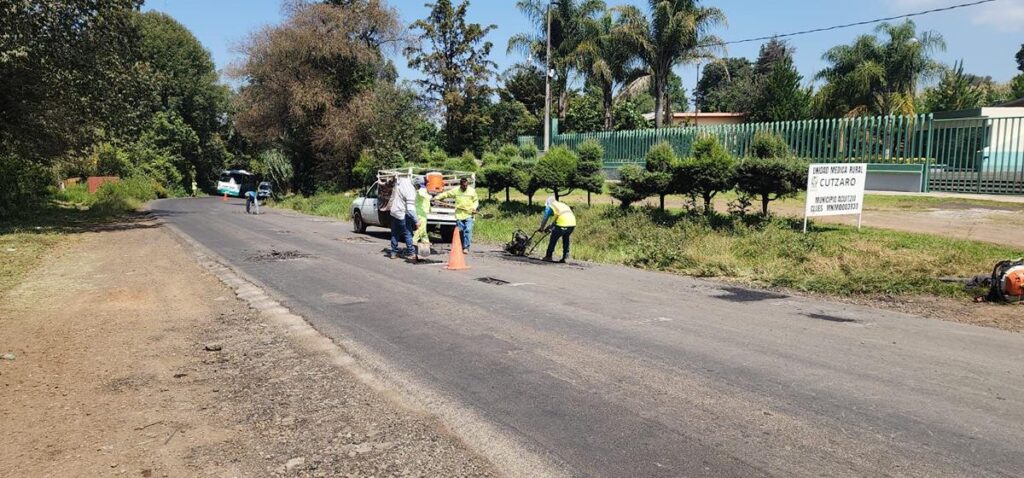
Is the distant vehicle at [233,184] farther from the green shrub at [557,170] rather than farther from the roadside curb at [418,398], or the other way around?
the roadside curb at [418,398]

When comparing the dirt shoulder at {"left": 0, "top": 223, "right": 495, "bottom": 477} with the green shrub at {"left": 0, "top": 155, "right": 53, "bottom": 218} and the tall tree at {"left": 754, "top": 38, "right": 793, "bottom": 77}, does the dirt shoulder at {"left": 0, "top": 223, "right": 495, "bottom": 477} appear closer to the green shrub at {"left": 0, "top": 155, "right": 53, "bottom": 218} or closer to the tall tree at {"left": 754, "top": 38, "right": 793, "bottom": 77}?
the green shrub at {"left": 0, "top": 155, "right": 53, "bottom": 218}

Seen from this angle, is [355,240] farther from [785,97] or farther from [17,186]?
[785,97]

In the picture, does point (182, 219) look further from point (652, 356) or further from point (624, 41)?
point (652, 356)

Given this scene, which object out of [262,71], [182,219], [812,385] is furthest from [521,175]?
[262,71]

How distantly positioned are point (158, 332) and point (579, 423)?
531 cm

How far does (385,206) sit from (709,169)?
8.31 m

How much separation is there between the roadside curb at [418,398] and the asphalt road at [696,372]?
0.10 metres

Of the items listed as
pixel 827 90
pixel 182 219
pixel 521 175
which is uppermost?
pixel 827 90

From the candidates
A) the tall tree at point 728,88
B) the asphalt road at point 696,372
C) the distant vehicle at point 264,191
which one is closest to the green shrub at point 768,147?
the asphalt road at point 696,372

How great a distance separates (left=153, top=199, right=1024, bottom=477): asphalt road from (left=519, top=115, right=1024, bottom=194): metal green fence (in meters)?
9.64

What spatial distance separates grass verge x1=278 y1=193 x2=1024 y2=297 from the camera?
419 inches

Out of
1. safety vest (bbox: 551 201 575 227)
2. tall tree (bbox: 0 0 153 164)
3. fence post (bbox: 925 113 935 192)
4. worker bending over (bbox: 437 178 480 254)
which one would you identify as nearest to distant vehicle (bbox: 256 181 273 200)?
tall tree (bbox: 0 0 153 164)

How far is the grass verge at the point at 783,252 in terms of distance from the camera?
34.9 ft

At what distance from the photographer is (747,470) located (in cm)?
393
